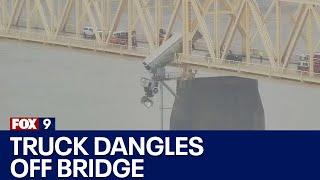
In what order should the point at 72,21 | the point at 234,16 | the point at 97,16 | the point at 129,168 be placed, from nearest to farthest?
the point at 129,168 < the point at 234,16 < the point at 97,16 < the point at 72,21

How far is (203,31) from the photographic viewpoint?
56.9m

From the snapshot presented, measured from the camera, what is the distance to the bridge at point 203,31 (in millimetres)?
53594

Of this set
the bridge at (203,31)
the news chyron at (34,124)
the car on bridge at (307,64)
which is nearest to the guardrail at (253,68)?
the bridge at (203,31)

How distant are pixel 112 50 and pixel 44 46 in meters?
4.63

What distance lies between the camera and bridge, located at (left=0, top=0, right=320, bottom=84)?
176ft

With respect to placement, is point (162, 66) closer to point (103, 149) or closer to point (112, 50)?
point (112, 50)

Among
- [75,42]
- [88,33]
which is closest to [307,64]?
[75,42]

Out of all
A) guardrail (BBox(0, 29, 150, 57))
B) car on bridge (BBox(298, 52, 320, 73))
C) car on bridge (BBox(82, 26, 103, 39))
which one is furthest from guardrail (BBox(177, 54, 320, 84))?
car on bridge (BBox(82, 26, 103, 39))

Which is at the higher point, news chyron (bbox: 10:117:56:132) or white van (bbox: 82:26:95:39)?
white van (bbox: 82:26:95:39)

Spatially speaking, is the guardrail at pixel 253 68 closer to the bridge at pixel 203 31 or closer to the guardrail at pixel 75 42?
the bridge at pixel 203 31

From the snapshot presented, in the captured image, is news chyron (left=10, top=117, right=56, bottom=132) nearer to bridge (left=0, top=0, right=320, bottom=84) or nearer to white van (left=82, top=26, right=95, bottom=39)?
bridge (left=0, top=0, right=320, bottom=84)

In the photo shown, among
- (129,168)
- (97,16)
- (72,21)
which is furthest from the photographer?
(72,21)

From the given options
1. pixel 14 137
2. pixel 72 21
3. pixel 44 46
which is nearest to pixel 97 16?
pixel 44 46

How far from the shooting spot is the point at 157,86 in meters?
59.0
